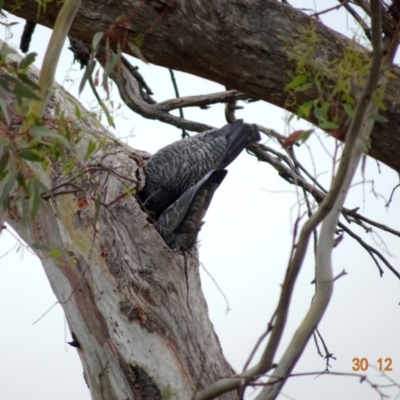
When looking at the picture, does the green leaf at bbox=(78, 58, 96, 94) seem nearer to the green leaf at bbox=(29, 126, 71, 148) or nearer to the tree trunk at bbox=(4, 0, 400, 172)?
the green leaf at bbox=(29, 126, 71, 148)

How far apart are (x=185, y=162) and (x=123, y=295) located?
1.50ft

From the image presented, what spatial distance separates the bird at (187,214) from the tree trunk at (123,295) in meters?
0.03

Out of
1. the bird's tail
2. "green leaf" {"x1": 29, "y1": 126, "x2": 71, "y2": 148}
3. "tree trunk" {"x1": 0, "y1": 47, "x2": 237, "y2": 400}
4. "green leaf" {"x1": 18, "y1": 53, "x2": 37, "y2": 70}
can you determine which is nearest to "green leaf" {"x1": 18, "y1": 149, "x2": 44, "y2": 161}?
"green leaf" {"x1": 29, "y1": 126, "x2": 71, "y2": 148}

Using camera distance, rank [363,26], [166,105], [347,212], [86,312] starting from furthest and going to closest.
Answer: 1. [166,105]
2. [347,212]
3. [86,312]
4. [363,26]

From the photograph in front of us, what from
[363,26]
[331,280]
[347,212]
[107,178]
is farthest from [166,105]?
[331,280]

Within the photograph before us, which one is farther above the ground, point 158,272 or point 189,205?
point 189,205

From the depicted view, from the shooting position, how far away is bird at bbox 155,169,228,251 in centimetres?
219

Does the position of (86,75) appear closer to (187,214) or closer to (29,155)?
(29,155)

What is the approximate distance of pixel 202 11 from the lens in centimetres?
202

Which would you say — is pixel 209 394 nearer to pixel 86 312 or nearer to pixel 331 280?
pixel 331 280

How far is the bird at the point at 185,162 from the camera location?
7.76 feet

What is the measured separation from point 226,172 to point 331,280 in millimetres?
848

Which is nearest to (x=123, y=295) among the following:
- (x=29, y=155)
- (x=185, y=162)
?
(x=185, y=162)

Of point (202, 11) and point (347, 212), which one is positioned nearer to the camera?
point (202, 11)
